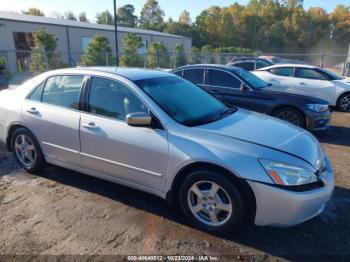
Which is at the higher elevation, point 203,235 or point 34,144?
point 34,144

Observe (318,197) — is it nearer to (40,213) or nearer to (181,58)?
(40,213)

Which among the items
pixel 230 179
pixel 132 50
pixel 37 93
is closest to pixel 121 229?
pixel 230 179

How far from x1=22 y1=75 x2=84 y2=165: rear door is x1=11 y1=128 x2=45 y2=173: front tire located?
0.14m

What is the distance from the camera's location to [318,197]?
2.97 meters

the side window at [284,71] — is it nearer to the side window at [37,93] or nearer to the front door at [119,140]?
the front door at [119,140]

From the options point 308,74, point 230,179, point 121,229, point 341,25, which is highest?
point 341,25

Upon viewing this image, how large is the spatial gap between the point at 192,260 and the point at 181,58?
23.5 meters

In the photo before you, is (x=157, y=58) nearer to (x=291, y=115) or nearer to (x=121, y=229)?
(x=291, y=115)

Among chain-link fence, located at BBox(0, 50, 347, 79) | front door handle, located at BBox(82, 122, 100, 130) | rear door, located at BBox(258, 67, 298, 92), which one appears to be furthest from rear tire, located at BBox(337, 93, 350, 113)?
front door handle, located at BBox(82, 122, 100, 130)

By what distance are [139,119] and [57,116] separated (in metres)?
1.40

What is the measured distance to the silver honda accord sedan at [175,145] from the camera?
2967 mm

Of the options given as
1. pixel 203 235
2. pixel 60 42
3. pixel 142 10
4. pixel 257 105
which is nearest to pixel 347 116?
pixel 257 105

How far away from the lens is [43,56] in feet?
61.2

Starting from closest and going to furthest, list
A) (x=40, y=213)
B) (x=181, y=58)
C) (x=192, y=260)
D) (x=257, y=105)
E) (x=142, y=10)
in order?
1. (x=192, y=260)
2. (x=40, y=213)
3. (x=257, y=105)
4. (x=181, y=58)
5. (x=142, y=10)
